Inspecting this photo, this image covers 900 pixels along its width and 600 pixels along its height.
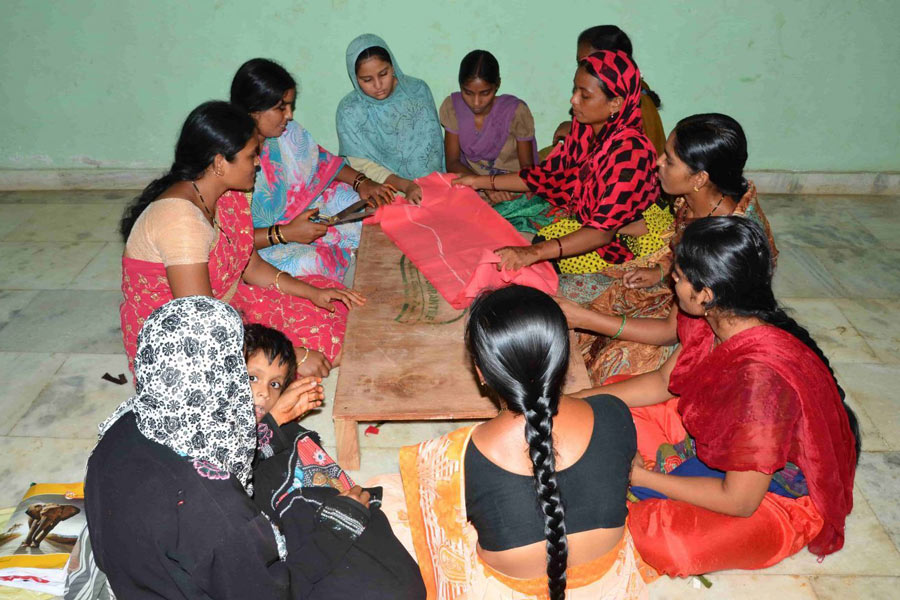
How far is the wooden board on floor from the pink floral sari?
1.16 feet

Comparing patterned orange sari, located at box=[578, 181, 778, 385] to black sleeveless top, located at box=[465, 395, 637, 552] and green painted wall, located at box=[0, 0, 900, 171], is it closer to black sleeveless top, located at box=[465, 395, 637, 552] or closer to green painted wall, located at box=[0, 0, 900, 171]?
black sleeveless top, located at box=[465, 395, 637, 552]

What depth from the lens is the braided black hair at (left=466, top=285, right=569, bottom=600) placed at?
175 cm

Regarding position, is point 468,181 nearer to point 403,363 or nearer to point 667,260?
point 667,260

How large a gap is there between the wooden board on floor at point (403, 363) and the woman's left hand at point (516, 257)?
31 centimetres

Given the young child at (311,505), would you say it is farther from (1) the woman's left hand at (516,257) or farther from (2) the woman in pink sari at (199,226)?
(1) the woman's left hand at (516,257)

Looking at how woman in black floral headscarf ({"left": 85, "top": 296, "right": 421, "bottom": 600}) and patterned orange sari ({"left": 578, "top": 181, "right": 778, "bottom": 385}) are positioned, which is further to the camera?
patterned orange sari ({"left": 578, "top": 181, "right": 778, "bottom": 385})

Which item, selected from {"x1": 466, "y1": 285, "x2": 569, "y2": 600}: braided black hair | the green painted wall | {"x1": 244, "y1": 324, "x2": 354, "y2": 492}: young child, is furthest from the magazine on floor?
the green painted wall

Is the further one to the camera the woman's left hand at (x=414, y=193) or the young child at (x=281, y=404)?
the woman's left hand at (x=414, y=193)

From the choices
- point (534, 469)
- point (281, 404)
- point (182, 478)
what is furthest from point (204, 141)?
point (534, 469)

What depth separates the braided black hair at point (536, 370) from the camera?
175 centimetres

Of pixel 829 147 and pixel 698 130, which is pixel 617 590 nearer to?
pixel 698 130

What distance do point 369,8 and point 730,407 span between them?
3.74 metres

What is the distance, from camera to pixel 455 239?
354 cm

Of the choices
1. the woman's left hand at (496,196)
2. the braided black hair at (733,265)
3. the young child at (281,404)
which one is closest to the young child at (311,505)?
the young child at (281,404)
